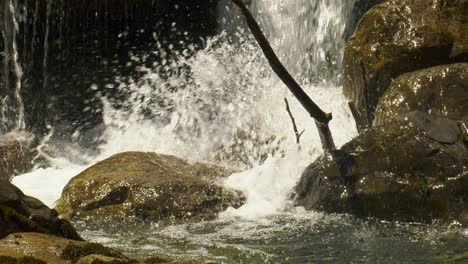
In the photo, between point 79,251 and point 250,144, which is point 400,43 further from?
point 79,251

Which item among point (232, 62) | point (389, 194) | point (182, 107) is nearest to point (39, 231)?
point (389, 194)

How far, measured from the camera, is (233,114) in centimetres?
1577

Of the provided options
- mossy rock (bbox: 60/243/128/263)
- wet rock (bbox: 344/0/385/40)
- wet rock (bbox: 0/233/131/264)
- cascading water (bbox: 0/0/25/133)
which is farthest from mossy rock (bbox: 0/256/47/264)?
cascading water (bbox: 0/0/25/133)

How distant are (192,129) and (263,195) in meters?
5.36

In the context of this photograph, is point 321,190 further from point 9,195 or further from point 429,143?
point 9,195

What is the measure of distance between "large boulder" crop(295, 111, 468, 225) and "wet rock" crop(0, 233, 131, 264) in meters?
4.17

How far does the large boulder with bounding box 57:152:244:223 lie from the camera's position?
9836 millimetres

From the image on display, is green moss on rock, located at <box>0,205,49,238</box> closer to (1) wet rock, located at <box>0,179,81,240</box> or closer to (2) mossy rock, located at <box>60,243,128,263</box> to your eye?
(1) wet rock, located at <box>0,179,81,240</box>

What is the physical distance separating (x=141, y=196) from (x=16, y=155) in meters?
6.03

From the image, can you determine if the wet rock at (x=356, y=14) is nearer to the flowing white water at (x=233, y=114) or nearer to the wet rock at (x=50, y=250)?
the flowing white water at (x=233, y=114)

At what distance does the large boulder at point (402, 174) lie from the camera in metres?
8.40

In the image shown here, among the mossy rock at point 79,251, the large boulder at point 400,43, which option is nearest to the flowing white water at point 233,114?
the large boulder at point 400,43

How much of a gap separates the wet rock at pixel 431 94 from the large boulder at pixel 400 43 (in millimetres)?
596

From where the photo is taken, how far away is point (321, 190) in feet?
30.5
